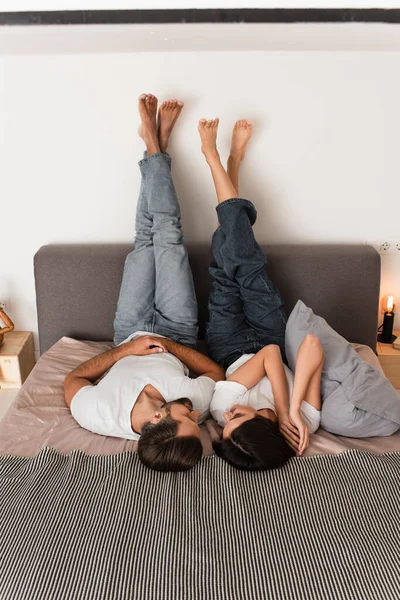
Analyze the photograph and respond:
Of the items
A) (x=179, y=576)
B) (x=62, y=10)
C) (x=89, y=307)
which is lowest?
(x=179, y=576)

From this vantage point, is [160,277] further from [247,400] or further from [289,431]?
[289,431]

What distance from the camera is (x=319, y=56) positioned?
2322mm

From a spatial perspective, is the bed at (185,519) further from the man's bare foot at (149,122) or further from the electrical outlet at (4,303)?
the man's bare foot at (149,122)

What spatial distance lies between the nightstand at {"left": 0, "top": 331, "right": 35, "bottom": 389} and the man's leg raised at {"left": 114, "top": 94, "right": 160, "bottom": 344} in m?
0.52

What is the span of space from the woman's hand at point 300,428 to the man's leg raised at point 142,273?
2.40 ft

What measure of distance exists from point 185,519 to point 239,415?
0.44 m

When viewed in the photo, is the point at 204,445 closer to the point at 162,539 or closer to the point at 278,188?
the point at 162,539

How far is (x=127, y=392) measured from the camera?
6.27ft

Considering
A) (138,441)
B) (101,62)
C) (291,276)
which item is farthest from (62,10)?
(138,441)

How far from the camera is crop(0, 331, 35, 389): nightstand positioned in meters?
2.52

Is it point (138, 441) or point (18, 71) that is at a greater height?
point (18, 71)

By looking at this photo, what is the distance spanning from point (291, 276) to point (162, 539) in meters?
1.37

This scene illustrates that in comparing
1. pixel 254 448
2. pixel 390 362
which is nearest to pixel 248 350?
pixel 254 448

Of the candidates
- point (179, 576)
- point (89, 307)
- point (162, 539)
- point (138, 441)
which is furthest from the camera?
point (89, 307)
